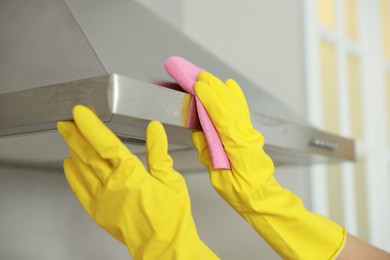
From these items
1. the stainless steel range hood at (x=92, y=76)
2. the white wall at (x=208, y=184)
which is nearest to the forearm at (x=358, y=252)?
the stainless steel range hood at (x=92, y=76)

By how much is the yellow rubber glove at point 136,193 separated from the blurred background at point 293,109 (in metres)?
0.40

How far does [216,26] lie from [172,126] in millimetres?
880

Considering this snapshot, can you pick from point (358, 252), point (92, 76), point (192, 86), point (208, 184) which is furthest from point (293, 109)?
point (92, 76)

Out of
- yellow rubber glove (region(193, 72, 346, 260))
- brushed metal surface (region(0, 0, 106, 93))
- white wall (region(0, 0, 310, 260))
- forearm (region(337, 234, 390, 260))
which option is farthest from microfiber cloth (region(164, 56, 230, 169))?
white wall (region(0, 0, 310, 260))

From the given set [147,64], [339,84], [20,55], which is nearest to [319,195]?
[339,84]

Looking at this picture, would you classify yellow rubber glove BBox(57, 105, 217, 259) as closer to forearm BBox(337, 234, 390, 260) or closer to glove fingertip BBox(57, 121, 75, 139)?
glove fingertip BBox(57, 121, 75, 139)

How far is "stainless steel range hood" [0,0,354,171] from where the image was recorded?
58 centimetres

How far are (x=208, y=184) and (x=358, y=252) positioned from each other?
0.63m

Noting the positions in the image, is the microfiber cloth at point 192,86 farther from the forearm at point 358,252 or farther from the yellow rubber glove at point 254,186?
the forearm at point 358,252

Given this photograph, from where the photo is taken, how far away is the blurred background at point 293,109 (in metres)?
1.05

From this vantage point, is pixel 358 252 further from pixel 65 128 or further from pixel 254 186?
pixel 65 128

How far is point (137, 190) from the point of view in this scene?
62 cm

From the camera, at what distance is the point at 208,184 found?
1400mm

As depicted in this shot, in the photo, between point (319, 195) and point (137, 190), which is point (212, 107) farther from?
point (319, 195)
